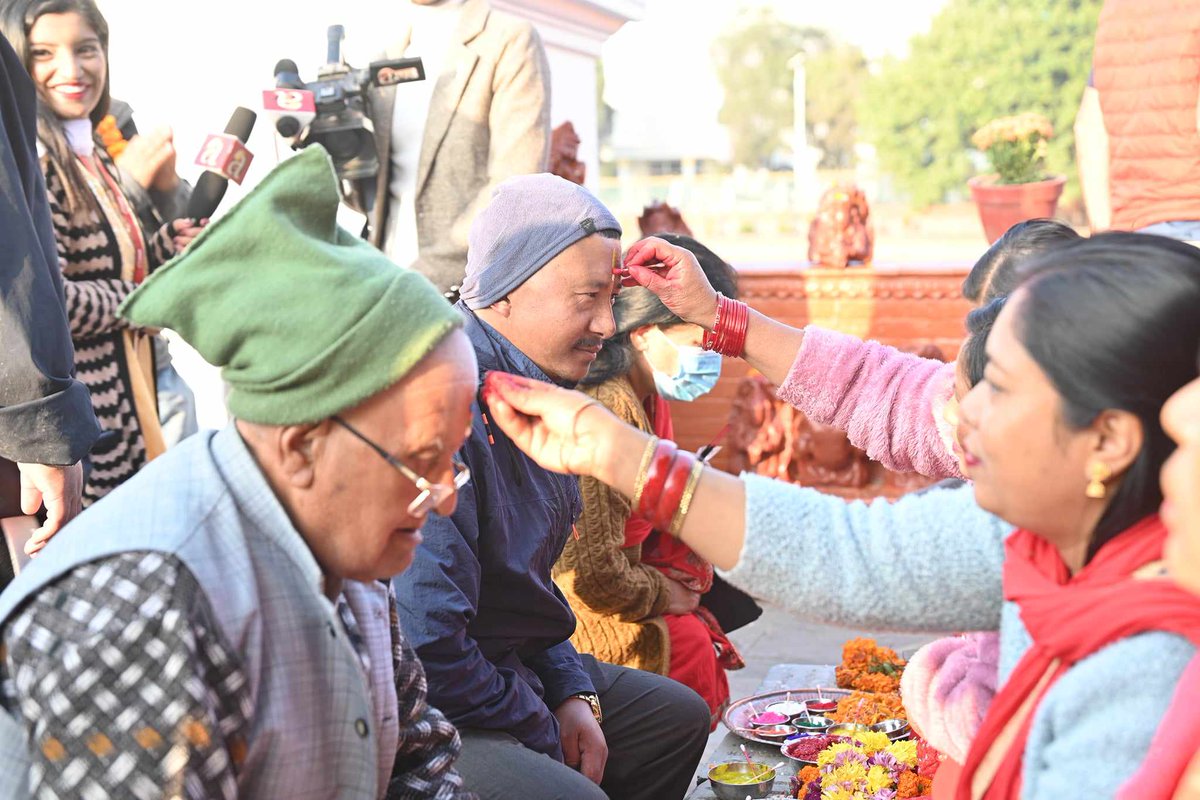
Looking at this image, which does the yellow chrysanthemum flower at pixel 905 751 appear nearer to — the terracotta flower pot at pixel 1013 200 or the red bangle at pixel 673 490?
the red bangle at pixel 673 490

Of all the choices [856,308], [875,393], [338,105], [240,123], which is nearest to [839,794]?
[875,393]

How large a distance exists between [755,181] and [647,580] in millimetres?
53762

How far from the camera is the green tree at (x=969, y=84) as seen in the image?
147 feet

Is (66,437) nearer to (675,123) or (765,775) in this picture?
(765,775)

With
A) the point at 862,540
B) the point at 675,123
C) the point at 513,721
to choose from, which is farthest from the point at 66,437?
the point at 675,123

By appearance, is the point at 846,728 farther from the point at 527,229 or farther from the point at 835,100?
the point at 835,100

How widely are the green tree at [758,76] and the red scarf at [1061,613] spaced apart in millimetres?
76019

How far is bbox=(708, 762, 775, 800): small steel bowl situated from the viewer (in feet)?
8.95

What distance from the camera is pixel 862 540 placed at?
1.79 metres

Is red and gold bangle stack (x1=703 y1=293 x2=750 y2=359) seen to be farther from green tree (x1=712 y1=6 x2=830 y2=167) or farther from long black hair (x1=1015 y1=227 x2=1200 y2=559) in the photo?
green tree (x1=712 y1=6 x2=830 y2=167)

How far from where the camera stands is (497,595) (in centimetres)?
270

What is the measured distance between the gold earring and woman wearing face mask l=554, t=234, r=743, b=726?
1.85m

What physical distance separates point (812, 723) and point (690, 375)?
1152mm

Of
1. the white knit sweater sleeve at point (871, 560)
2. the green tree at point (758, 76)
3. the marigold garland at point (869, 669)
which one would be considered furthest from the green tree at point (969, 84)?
the white knit sweater sleeve at point (871, 560)
